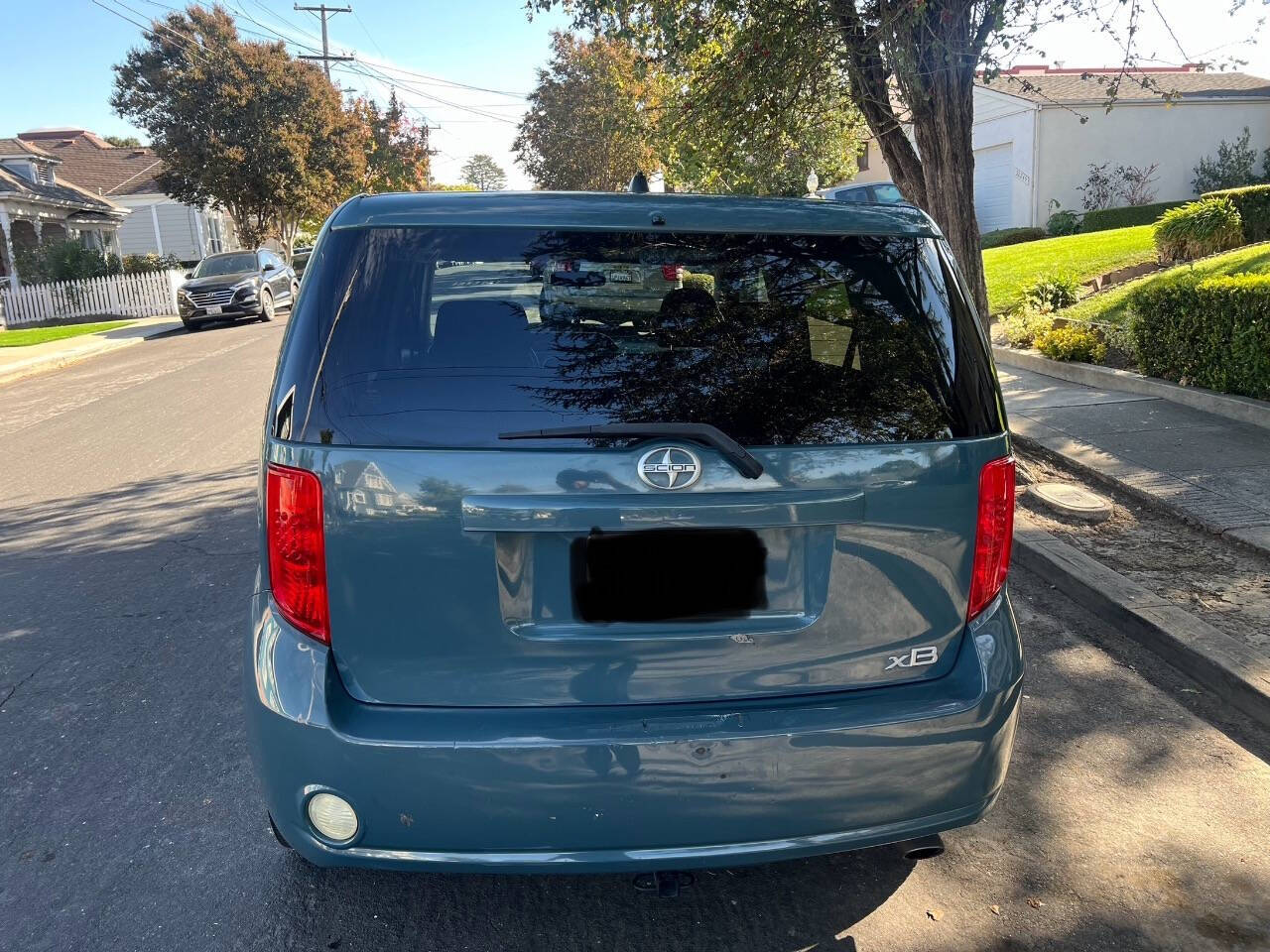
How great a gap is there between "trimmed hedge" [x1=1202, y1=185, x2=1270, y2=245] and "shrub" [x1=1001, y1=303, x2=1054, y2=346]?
372 cm

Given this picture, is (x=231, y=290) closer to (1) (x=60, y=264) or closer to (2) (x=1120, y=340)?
(1) (x=60, y=264)

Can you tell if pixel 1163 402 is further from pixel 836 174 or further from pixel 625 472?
pixel 836 174

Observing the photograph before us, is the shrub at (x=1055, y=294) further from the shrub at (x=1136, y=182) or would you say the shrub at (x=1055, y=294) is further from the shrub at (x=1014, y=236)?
the shrub at (x=1136, y=182)

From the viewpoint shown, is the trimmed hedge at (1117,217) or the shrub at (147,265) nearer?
the trimmed hedge at (1117,217)

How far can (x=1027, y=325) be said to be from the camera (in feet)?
41.5

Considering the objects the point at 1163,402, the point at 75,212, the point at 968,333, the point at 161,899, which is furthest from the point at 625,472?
the point at 75,212

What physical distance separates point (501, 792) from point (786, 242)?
1471 millimetres

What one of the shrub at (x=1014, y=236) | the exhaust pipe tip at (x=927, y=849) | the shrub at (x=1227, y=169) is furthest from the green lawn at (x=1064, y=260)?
the exhaust pipe tip at (x=927, y=849)

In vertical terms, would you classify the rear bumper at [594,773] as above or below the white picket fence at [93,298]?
below

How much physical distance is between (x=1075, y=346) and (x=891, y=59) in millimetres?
4990

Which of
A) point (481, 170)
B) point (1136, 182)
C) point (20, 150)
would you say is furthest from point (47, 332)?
point (481, 170)

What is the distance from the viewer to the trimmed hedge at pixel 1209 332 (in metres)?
7.93

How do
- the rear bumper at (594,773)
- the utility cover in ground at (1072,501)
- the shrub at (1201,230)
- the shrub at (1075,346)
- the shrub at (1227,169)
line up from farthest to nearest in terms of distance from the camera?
the shrub at (1227,169)
the shrub at (1201,230)
the shrub at (1075,346)
the utility cover in ground at (1072,501)
the rear bumper at (594,773)

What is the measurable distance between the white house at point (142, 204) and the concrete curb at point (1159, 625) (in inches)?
1784
